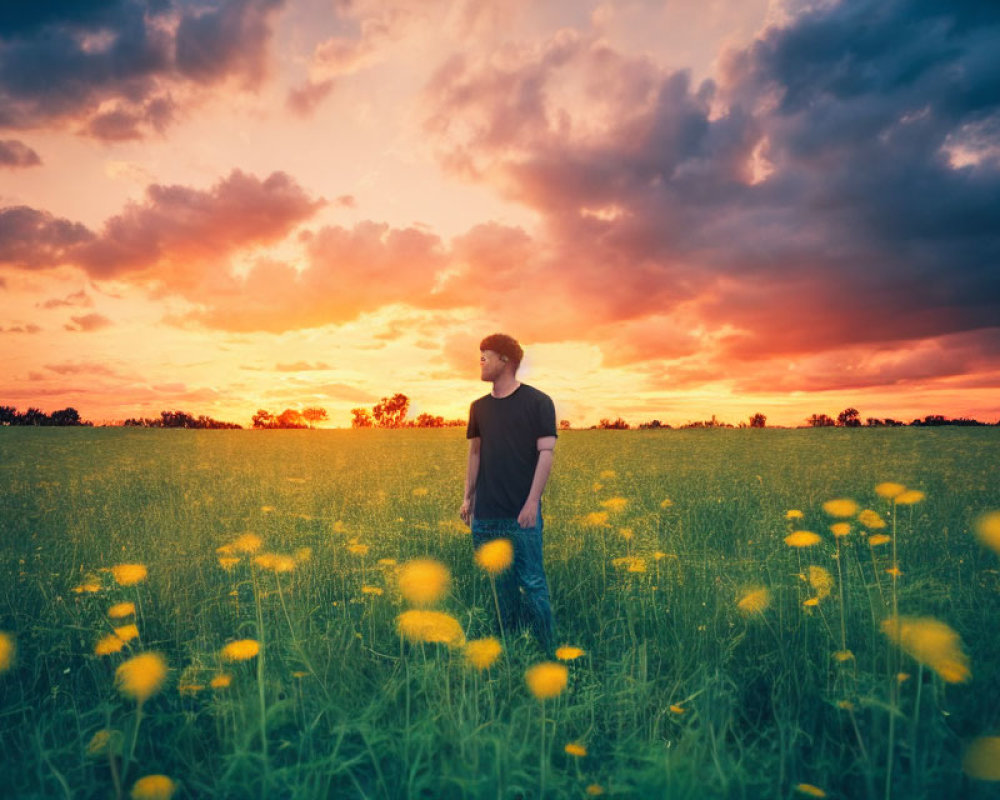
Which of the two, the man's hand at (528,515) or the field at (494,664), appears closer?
the field at (494,664)

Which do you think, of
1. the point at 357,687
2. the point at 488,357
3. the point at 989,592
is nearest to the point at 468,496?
the point at 488,357

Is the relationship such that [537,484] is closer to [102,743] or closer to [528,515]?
[528,515]

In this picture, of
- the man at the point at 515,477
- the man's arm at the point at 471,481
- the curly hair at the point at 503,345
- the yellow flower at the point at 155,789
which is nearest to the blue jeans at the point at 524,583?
the man at the point at 515,477

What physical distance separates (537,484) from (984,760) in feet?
8.53

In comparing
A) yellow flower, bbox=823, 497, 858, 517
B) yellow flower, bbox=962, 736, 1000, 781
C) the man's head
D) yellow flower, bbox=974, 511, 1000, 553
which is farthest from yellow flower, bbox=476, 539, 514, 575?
yellow flower, bbox=974, 511, 1000, 553

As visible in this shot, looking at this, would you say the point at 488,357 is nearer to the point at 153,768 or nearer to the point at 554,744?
the point at 554,744

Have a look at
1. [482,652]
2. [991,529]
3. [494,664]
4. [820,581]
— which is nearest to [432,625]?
[482,652]

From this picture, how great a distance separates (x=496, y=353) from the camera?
172 inches

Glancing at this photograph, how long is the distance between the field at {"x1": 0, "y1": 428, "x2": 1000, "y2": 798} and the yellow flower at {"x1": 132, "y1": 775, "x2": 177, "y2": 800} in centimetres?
8

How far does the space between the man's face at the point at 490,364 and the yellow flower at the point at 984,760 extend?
10.5 feet

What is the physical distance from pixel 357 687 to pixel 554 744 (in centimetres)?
122

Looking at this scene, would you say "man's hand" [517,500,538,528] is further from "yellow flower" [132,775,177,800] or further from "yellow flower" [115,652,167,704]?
"yellow flower" [132,775,177,800]

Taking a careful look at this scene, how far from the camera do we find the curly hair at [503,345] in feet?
14.3

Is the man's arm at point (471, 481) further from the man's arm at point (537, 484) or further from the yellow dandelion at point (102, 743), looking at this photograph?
the yellow dandelion at point (102, 743)
